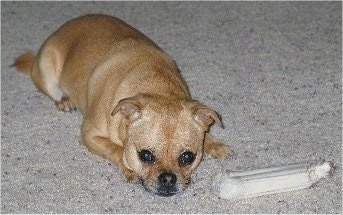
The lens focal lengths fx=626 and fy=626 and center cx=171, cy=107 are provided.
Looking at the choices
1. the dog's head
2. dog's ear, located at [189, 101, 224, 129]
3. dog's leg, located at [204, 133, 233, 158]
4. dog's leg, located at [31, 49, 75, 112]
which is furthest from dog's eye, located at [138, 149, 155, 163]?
dog's leg, located at [31, 49, 75, 112]

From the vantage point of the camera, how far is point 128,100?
8.53 feet

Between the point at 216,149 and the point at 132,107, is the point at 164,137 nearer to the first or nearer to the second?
the point at 132,107

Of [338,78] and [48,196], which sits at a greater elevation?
[338,78]

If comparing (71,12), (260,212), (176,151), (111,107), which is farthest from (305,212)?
(71,12)

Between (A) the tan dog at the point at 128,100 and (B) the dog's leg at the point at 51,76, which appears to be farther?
(B) the dog's leg at the point at 51,76

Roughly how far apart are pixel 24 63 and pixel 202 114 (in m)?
1.50

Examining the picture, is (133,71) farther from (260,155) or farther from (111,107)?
(260,155)

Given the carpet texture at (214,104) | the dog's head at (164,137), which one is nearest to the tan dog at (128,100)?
the dog's head at (164,137)

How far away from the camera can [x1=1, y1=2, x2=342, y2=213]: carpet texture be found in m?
2.72

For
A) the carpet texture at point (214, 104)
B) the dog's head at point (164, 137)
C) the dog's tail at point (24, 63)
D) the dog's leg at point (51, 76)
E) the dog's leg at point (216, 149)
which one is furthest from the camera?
the dog's tail at point (24, 63)

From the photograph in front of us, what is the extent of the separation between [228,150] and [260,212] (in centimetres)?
43

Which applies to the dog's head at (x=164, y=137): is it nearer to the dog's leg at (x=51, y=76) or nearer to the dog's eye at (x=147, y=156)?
the dog's eye at (x=147, y=156)

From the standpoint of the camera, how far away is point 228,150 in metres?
2.98

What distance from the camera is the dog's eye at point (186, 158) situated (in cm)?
262
